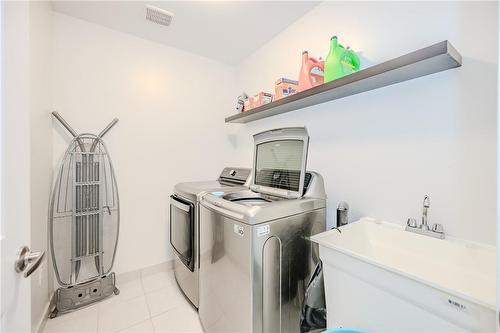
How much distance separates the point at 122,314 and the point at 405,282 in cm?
208

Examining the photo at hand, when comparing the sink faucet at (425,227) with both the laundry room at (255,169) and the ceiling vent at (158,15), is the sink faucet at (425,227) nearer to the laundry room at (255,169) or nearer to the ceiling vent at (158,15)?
the laundry room at (255,169)

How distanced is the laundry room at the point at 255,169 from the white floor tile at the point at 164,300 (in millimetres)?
18

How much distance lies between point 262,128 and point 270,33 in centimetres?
99

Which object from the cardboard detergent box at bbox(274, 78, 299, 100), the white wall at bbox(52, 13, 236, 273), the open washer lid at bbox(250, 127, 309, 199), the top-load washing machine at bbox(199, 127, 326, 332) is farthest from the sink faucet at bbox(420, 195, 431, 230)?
the white wall at bbox(52, 13, 236, 273)

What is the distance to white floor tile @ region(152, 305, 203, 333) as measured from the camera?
1.62 meters

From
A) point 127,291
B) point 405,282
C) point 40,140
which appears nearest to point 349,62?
point 405,282

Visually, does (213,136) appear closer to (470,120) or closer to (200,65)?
(200,65)

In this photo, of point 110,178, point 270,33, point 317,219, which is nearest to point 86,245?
point 110,178

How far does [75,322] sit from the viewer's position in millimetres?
1679

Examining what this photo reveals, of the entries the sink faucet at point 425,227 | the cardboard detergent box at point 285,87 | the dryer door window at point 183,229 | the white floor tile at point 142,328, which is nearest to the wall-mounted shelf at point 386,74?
the cardboard detergent box at point 285,87

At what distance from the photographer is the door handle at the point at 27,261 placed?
62 cm

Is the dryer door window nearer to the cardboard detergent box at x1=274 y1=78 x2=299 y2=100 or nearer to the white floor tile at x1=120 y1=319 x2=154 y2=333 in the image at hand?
the white floor tile at x1=120 y1=319 x2=154 y2=333

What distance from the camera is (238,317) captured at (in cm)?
122

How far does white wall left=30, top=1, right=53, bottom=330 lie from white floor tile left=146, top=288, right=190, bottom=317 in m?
0.75
